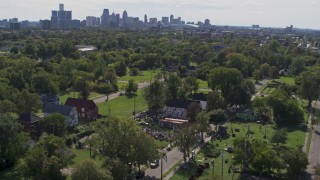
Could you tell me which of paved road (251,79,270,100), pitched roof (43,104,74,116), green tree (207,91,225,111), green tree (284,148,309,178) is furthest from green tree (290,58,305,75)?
green tree (284,148,309,178)

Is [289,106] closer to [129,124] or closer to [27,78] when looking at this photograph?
[129,124]

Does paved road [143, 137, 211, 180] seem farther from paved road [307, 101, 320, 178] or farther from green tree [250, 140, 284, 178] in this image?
paved road [307, 101, 320, 178]

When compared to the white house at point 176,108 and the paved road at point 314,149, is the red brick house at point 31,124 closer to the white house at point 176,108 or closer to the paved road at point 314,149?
the white house at point 176,108

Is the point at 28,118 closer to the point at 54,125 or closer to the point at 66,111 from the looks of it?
Result: the point at 54,125

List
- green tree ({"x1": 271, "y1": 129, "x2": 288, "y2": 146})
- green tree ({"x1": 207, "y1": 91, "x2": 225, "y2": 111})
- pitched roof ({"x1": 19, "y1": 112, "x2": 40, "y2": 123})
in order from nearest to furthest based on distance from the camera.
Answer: green tree ({"x1": 271, "y1": 129, "x2": 288, "y2": 146}) → pitched roof ({"x1": 19, "y1": 112, "x2": 40, "y2": 123}) → green tree ({"x1": 207, "y1": 91, "x2": 225, "y2": 111})

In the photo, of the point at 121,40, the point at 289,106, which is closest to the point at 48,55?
the point at 121,40

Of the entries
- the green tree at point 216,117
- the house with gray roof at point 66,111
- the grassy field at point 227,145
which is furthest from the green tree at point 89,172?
the green tree at point 216,117

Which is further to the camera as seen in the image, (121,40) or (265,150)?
(121,40)
